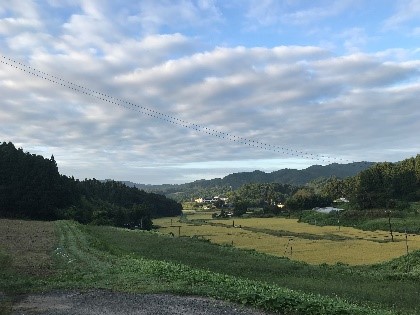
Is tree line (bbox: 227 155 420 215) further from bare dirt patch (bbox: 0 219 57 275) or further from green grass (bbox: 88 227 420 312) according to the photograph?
bare dirt patch (bbox: 0 219 57 275)

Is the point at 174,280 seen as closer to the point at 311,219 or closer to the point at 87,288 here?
the point at 87,288

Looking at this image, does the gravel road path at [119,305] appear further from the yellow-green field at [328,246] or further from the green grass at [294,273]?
→ the yellow-green field at [328,246]

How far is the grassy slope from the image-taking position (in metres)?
12.3

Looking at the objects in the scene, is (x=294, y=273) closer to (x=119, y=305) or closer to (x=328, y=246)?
(x=119, y=305)

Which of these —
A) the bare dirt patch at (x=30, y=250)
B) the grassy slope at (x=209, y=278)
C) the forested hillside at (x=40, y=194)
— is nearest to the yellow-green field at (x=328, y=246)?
the grassy slope at (x=209, y=278)

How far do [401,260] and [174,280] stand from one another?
2281cm

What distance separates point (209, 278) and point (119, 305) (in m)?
4.92

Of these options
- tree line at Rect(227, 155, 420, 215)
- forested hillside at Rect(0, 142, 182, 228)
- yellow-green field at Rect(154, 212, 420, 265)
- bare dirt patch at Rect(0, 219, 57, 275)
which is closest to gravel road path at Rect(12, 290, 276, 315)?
bare dirt patch at Rect(0, 219, 57, 275)

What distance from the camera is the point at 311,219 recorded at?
290ft

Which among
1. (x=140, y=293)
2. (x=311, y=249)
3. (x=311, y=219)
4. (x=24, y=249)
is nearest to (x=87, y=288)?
(x=140, y=293)

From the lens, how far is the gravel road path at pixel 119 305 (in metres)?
11.4

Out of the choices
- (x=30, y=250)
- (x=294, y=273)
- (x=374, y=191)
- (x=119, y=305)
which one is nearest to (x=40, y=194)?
(x=30, y=250)

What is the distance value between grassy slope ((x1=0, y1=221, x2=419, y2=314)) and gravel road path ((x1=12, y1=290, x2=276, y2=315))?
68 centimetres

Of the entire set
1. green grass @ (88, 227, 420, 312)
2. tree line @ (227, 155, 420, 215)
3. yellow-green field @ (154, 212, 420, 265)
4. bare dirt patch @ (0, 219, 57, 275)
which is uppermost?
tree line @ (227, 155, 420, 215)
